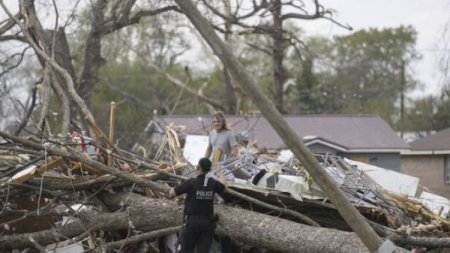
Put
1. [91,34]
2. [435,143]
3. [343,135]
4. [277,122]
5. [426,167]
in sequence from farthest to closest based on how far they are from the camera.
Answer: [426,167] < [435,143] < [343,135] < [91,34] < [277,122]

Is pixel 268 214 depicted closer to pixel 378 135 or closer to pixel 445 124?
pixel 378 135

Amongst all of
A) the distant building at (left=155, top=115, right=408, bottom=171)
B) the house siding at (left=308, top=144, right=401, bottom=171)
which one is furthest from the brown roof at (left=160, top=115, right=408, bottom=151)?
the house siding at (left=308, top=144, right=401, bottom=171)

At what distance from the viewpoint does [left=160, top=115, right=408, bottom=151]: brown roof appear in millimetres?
23297

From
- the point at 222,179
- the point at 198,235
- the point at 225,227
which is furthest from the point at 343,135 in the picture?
the point at 198,235

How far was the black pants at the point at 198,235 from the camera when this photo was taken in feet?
22.2

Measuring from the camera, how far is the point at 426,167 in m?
25.8

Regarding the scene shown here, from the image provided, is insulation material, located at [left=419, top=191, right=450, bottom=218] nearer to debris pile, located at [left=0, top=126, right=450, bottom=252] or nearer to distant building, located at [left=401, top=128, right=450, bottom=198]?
debris pile, located at [left=0, top=126, right=450, bottom=252]

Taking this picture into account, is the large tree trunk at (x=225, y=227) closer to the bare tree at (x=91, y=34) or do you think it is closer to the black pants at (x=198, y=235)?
the black pants at (x=198, y=235)

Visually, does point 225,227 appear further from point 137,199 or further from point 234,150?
point 234,150

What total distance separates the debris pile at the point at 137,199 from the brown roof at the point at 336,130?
47.3 ft

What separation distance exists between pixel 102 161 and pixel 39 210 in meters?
0.86

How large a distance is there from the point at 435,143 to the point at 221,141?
17953 millimetres

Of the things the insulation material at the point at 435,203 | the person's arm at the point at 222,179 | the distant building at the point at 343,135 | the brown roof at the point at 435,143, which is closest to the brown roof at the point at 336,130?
the distant building at the point at 343,135

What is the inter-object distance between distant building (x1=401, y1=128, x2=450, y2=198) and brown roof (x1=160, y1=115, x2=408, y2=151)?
102 centimetres
